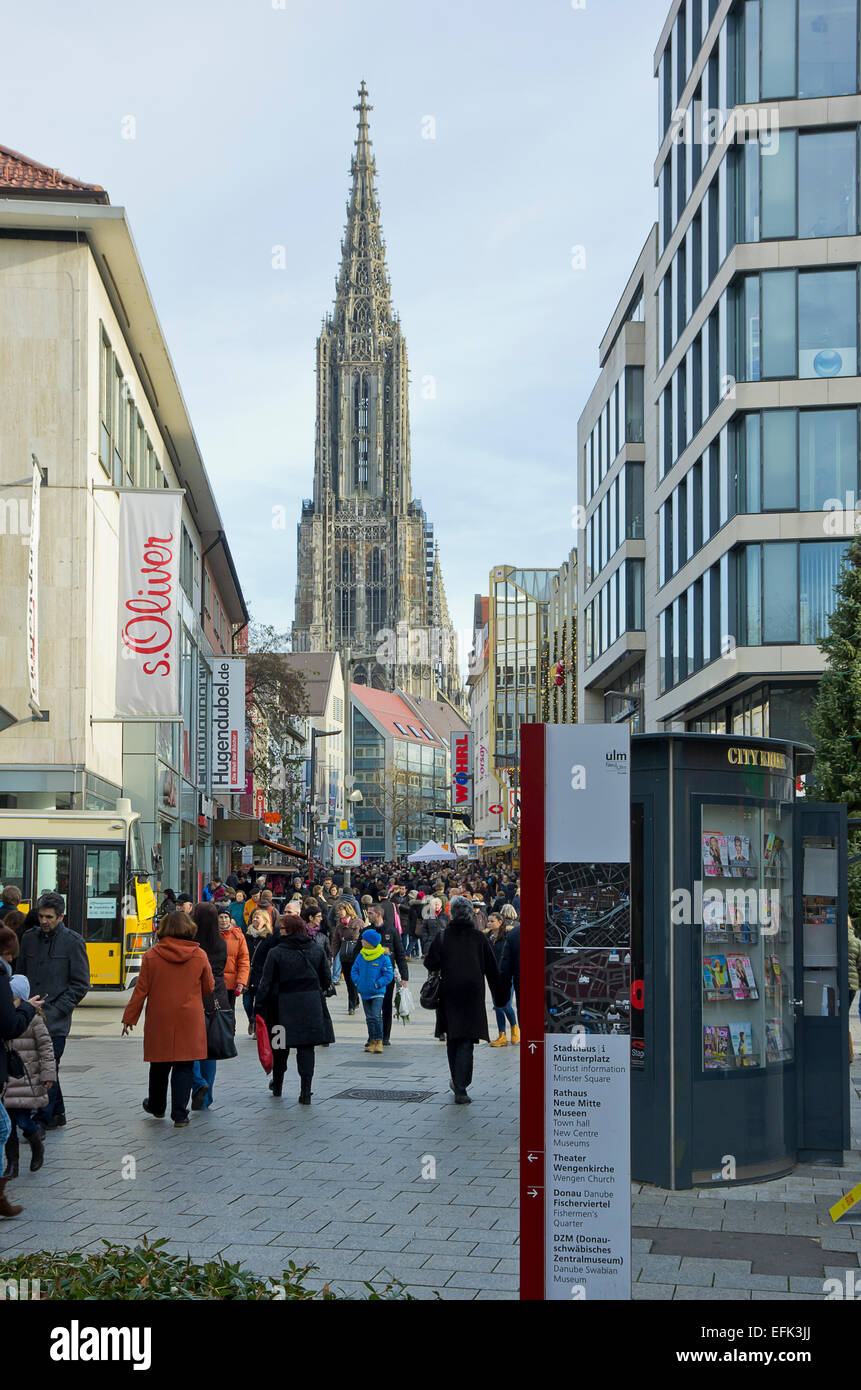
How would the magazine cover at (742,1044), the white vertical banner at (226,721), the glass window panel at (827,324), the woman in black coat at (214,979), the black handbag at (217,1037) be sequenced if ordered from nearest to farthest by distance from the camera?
1. the magazine cover at (742,1044)
2. the black handbag at (217,1037)
3. the woman in black coat at (214,979)
4. the glass window panel at (827,324)
5. the white vertical banner at (226,721)

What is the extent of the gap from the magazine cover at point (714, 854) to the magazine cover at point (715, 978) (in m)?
0.53

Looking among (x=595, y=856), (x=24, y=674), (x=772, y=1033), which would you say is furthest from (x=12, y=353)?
(x=595, y=856)

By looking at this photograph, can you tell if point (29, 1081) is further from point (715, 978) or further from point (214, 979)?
point (715, 978)

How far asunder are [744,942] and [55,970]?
496cm

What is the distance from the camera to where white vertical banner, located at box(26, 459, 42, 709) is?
23078mm

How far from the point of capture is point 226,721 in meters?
43.8

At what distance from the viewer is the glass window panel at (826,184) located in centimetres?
3103

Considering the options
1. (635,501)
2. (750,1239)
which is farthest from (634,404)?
(750,1239)

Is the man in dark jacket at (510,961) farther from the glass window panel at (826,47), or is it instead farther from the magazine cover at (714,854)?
the glass window panel at (826,47)

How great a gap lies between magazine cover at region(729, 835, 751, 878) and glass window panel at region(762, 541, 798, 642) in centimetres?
2132

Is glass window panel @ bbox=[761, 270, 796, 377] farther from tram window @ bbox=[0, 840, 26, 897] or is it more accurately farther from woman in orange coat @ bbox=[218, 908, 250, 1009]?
woman in orange coat @ bbox=[218, 908, 250, 1009]

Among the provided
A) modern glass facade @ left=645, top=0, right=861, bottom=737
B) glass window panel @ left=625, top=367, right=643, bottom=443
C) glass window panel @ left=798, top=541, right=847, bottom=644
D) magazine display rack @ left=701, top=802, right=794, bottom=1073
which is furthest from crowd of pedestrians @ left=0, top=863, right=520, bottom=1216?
glass window panel @ left=625, top=367, right=643, bottom=443

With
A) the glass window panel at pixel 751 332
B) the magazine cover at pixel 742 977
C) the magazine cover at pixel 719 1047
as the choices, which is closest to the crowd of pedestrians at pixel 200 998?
the magazine cover at pixel 742 977

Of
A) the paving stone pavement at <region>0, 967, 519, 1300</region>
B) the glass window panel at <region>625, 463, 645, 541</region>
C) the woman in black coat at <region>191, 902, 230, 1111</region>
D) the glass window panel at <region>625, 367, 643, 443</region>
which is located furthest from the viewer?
the glass window panel at <region>625, 367, 643, 443</region>
